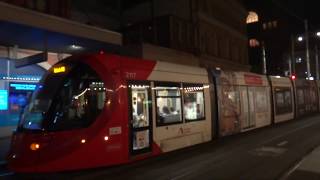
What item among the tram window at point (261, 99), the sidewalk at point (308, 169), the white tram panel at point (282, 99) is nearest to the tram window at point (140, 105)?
the sidewalk at point (308, 169)

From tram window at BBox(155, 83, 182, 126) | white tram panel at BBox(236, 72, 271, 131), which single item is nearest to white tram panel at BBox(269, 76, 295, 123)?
white tram panel at BBox(236, 72, 271, 131)

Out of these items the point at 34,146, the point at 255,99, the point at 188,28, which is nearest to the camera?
the point at 34,146

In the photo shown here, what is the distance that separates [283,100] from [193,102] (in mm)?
12552

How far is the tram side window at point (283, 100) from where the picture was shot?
2535 centimetres

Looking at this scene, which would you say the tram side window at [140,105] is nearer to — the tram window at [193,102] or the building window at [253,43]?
the tram window at [193,102]

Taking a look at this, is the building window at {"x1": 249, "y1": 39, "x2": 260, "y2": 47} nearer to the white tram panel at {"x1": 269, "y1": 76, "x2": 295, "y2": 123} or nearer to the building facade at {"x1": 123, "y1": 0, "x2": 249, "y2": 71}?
the building facade at {"x1": 123, "y1": 0, "x2": 249, "y2": 71}

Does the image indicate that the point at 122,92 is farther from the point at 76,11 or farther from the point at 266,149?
the point at 76,11

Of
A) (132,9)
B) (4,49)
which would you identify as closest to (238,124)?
(4,49)

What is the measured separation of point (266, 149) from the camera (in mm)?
14805

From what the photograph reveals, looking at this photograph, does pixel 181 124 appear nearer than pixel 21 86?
Yes

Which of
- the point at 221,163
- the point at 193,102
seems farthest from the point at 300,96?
the point at 221,163

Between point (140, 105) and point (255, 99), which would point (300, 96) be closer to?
point (255, 99)

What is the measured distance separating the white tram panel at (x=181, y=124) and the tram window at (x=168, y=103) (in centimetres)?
13

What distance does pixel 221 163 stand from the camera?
484 inches
